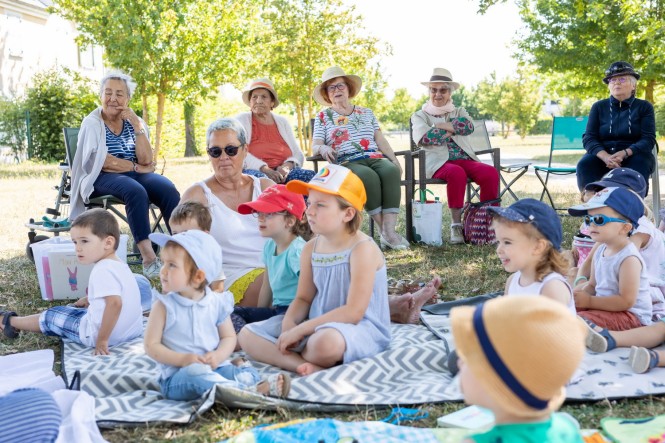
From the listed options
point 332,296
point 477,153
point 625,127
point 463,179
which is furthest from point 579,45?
point 332,296

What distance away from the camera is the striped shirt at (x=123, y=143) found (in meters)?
5.77

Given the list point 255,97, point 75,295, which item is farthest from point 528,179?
point 75,295

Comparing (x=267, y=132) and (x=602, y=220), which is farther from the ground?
(x=267, y=132)

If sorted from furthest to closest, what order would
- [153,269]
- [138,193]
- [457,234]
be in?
[457,234] → [138,193] → [153,269]

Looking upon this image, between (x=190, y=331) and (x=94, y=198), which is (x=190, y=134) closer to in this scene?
(x=94, y=198)

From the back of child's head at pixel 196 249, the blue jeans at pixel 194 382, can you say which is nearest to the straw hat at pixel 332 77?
the back of child's head at pixel 196 249

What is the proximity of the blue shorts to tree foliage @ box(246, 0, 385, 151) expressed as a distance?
17.1 meters

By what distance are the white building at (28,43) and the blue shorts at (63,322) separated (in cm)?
2075

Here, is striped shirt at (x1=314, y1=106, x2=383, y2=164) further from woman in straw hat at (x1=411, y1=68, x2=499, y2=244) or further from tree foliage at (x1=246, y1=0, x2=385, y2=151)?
tree foliage at (x1=246, y1=0, x2=385, y2=151)

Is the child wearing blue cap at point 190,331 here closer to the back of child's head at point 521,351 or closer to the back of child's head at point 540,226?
the back of child's head at point 540,226

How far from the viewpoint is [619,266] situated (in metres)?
3.54

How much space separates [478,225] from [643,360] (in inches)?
135

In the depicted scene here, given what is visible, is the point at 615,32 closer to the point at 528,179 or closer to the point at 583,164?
the point at 528,179

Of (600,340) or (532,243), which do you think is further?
(600,340)
